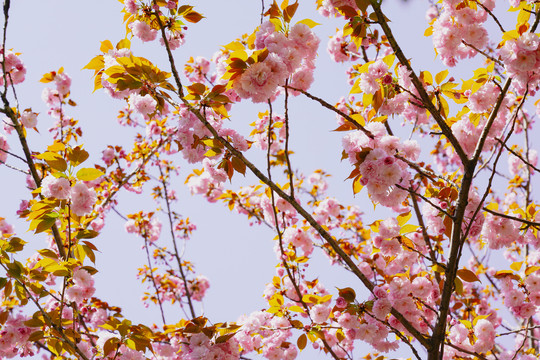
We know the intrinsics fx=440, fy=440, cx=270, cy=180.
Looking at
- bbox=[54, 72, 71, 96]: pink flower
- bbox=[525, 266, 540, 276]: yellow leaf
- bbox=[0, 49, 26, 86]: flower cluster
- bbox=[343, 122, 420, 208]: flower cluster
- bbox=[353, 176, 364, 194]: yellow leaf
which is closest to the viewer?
bbox=[343, 122, 420, 208]: flower cluster

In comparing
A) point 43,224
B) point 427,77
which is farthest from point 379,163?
point 43,224

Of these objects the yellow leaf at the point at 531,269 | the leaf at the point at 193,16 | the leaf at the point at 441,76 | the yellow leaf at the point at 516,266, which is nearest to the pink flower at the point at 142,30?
the leaf at the point at 193,16

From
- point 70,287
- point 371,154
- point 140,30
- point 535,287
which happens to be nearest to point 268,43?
point 371,154

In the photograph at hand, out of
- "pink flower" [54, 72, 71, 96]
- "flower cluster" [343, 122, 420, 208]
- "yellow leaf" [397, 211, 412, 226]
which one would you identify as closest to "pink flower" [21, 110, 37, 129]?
"pink flower" [54, 72, 71, 96]

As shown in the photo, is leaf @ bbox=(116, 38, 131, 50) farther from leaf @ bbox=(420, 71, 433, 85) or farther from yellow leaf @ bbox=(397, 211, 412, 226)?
yellow leaf @ bbox=(397, 211, 412, 226)

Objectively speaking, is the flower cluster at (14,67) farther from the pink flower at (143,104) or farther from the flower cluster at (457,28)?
the flower cluster at (457,28)

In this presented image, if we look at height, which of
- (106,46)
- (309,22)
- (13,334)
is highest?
(309,22)

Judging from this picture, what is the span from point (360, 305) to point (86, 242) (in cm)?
145

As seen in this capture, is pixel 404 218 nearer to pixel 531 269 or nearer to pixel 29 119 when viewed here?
pixel 531 269

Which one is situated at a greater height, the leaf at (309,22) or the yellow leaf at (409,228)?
the leaf at (309,22)

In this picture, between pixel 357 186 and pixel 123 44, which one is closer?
pixel 357 186

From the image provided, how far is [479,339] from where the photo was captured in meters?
2.69

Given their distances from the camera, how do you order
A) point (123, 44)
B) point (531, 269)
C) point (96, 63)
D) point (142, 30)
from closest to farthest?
point (96, 63) < point (123, 44) < point (142, 30) < point (531, 269)

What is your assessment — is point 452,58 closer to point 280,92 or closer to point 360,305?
point 280,92
